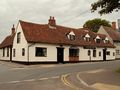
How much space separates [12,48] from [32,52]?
8.26 metres

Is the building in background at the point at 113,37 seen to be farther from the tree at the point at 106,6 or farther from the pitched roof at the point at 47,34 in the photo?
the tree at the point at 106,6

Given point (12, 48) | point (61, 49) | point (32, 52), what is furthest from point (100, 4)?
point (12, 48)

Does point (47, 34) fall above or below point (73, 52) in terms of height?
above

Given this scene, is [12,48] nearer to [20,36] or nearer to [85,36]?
[20,36]

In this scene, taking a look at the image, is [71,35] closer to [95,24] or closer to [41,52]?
[41,52]

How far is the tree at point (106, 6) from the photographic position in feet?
60.7

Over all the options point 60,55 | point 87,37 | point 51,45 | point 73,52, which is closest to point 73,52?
point 73,52

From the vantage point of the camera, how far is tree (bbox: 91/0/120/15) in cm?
1852

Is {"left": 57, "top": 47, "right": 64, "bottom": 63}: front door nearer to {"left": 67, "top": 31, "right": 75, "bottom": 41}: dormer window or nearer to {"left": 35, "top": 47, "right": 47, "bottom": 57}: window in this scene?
{"left": 35, "top": 47, "right": 47, "bottom": 57}: window

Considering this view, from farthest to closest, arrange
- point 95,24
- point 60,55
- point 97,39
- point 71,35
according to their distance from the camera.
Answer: point 95,24, point 97,39, point 71,35, point 60,55

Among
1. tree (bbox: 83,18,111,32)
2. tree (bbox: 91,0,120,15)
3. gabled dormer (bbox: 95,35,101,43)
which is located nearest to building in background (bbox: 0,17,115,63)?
gabled dormer (bbox: 95,35,101,43)

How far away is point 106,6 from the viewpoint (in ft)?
62.8

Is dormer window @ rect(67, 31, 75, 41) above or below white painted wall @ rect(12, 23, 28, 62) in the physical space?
above

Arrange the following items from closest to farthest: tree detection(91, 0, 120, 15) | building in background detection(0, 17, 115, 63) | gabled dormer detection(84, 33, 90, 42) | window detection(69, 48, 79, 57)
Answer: tree detection(91, 0, 120, 15) → building in background detection(0, 17, 115, 63) → window detection(69, 48, 79, 57) → gabled dormer detection(84, 33, 90, 42)
